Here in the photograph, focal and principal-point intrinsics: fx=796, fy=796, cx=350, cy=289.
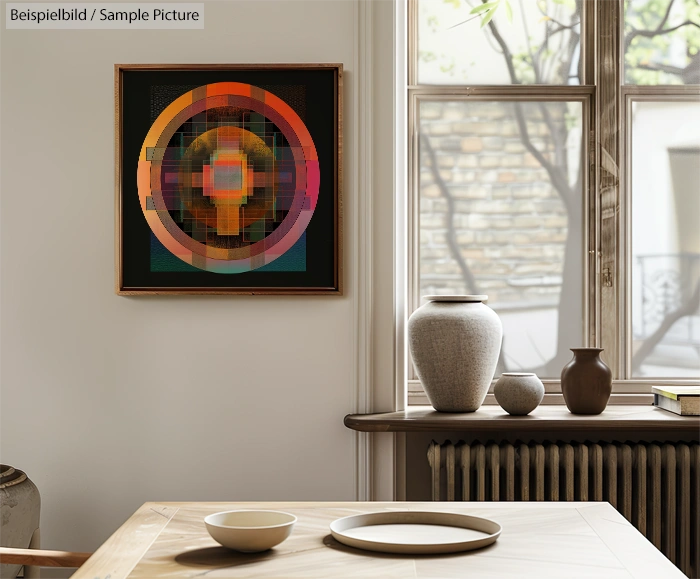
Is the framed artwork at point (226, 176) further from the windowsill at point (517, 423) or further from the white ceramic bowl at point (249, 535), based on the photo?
the white ceramic bowl at point (249, 535)

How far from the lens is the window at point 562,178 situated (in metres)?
2.75

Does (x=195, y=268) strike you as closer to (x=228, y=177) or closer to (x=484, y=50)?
(x=228, y=177)

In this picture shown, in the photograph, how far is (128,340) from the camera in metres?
2.52

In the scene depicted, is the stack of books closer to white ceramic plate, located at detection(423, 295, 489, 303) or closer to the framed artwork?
white ceramic plate, located at detection(423, 295, 489, 303)

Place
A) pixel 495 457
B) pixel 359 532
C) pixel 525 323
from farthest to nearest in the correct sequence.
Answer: pixel 525 323
pixel 495 457
pixel 359 532

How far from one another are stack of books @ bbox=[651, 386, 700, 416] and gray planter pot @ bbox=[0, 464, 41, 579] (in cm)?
191

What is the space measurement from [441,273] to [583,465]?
789mm

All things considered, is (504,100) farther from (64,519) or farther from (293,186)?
(64,519)

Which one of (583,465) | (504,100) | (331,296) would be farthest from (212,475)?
(504,100)

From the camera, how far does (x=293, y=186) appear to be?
8.16 ft

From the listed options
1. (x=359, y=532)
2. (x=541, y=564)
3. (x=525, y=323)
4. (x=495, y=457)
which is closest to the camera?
(x=541, y=564)

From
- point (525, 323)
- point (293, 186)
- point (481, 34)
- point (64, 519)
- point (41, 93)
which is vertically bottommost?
point (64, 519)

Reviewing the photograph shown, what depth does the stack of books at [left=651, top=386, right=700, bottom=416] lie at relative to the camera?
2.42 metres

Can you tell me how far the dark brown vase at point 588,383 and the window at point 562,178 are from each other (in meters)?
0.29
